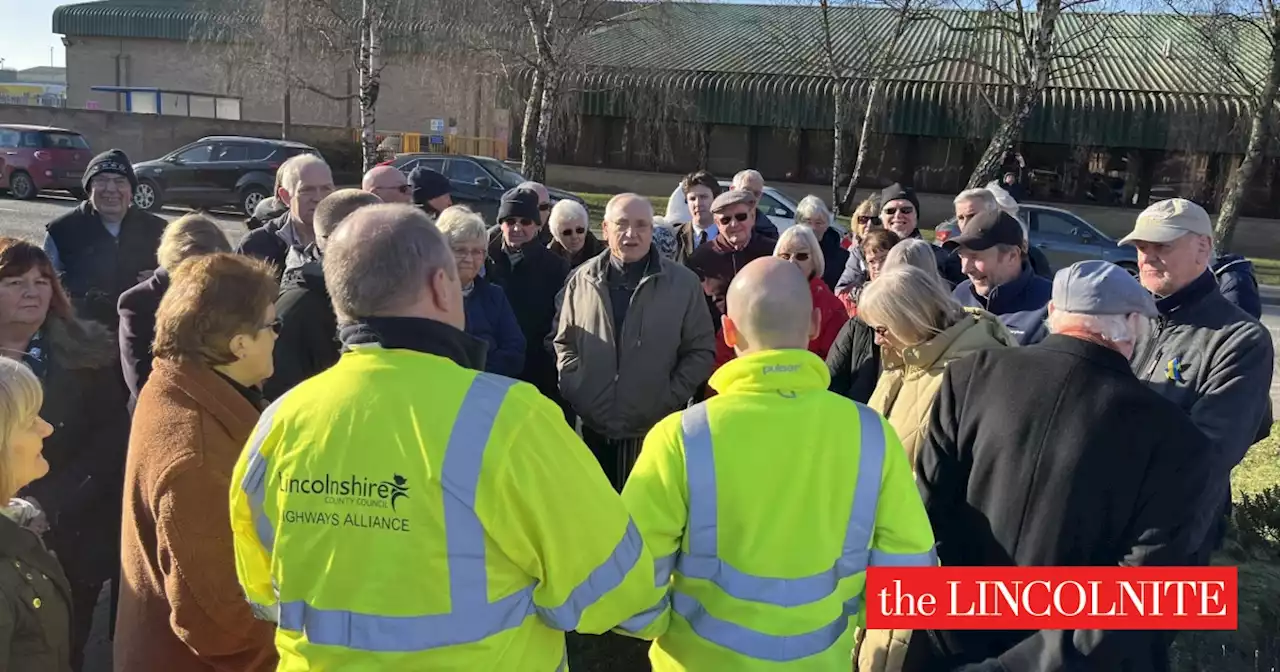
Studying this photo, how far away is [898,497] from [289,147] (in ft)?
64.1

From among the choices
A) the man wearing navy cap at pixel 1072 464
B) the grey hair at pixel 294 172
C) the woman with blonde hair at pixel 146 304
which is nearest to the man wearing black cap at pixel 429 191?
the grey hair at pixel 294 172

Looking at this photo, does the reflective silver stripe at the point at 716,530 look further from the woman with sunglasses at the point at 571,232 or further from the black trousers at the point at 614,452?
the woman with sunglasses at the point at 571,232

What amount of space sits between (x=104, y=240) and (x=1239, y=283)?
5.96 m

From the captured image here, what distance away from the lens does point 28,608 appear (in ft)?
7.77

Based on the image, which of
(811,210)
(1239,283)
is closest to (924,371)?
(1239,283)

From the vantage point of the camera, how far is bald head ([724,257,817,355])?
8.07 ft

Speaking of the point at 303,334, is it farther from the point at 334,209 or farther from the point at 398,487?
the point at 398,487

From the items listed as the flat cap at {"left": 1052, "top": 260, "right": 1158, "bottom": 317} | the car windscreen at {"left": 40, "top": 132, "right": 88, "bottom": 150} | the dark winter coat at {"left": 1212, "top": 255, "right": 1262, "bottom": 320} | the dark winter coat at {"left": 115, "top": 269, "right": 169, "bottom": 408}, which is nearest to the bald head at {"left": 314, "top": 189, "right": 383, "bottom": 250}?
the dark winter coat at {"left": 115, "top": 269, "right": 169, "bottom": 408}

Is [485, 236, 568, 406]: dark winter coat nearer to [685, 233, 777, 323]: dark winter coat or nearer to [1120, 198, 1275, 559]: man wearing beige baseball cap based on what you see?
[685, 233, 777, 323]: dark winter coat

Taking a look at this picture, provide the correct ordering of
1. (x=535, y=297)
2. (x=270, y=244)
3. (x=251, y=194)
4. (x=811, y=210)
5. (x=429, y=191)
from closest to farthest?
(x=270, y=244), (x=535, y=297), (x=429, y=191), (x=811, y=210), (x=251, y=194)

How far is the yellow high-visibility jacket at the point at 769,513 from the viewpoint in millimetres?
2363

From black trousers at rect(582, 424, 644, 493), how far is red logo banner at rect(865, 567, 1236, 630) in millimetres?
2278

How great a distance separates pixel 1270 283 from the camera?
57.1ft

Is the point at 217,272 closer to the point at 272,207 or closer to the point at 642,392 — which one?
the point at 642,392
